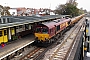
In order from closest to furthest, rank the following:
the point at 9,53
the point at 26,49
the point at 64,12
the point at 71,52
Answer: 1. the point at 9,53
2. the point at 71,52
3. the point at 26,49
4. the point at 64,12

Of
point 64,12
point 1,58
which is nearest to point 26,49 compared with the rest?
point 1,58

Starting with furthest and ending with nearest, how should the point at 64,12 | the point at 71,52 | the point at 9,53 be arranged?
the point at 64,12 → the point at 71,52 → the point at 9,53

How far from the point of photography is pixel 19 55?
564 inches

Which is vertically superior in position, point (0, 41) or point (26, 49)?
point (0, 41)

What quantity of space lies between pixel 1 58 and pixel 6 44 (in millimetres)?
4457

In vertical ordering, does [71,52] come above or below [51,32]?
below

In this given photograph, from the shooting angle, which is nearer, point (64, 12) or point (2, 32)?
point (2, 32)

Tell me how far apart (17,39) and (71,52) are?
6754 mm

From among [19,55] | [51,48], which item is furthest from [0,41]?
[51,48]

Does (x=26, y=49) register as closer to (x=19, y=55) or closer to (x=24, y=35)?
(x=19, y=55)

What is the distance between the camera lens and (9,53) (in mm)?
12359

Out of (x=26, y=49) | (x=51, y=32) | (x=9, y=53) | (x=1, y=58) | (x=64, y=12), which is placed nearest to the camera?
(x=1, y=58)

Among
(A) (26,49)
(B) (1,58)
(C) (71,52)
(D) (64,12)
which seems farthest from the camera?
(D) (64,12)

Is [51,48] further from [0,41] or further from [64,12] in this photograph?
[64,12]
